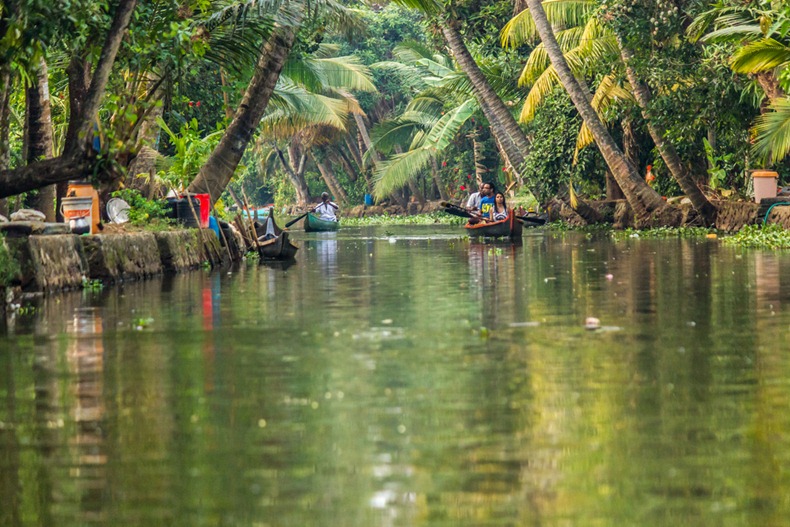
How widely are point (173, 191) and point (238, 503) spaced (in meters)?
21.4

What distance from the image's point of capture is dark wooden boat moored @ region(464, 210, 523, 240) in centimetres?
3369

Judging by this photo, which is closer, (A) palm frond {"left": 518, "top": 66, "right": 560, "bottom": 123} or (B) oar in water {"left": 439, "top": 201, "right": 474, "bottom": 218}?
(B) oar in water {"left": 439, "top": 201, "right": 474, "bottom": 218}

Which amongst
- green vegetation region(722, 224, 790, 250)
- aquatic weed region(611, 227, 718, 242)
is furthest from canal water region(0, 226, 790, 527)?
aquatic weed region(611, 227, 718, 242)

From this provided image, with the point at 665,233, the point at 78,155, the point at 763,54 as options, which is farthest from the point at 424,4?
the point at 78,155

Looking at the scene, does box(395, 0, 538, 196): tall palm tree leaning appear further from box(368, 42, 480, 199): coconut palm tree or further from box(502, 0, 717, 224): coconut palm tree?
box(368, 42, 480, 199): coconut palm tree

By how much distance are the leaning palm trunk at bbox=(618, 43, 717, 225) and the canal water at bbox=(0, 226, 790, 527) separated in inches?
762

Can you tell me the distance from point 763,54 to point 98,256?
11216mm

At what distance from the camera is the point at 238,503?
541cm

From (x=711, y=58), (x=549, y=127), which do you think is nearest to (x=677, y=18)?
(x=711, y=58)

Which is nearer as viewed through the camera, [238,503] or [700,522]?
[700,522]

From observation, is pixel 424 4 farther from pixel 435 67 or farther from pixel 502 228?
pixel 435 67

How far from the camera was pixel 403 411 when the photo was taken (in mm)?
7465

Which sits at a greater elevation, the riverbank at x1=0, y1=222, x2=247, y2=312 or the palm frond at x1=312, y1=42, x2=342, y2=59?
the palm frond at x1=312, y1=42, x2=342, y2=59

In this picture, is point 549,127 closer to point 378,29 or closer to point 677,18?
point 677,18
